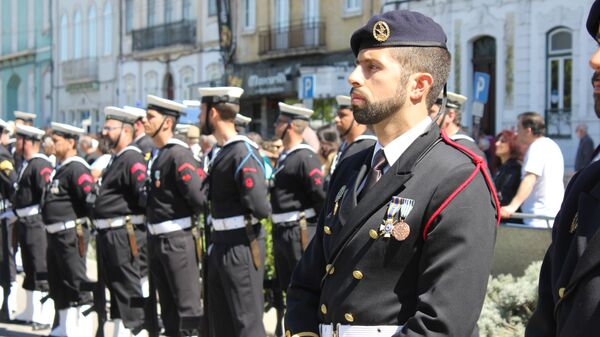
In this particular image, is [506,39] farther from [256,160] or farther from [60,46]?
[60,46]

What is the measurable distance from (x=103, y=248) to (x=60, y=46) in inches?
1530

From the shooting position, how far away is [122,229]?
360 inches

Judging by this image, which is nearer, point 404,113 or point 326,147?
point 404,113

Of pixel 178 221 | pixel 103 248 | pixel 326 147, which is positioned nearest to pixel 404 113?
pixel 178 221

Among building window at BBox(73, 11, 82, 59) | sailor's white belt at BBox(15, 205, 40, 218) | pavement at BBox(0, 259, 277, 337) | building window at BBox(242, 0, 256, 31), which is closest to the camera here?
pavement at BBox(0, 259, 277, 337)

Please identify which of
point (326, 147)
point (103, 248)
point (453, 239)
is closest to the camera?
point (453, 239)

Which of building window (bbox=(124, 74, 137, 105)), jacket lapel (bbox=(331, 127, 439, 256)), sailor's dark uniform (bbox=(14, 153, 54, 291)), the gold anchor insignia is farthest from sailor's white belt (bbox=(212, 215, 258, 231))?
building window (bbox=(124, 74, 137, 105))

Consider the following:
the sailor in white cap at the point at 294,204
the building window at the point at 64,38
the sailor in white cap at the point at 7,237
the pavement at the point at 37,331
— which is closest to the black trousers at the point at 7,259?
the sailor in white cap at the point at 7,237

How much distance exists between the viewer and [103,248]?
920 centimetres

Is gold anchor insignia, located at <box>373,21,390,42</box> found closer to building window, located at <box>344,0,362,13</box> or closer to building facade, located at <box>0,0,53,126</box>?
building window, located at <box>344,0,362,13</box>

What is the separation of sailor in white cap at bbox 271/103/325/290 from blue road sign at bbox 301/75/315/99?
61.2ft

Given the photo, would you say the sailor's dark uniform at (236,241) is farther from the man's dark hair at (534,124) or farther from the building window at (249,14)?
the building window at (249,14)

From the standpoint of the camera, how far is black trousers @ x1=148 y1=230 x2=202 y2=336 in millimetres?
8148

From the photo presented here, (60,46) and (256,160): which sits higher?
(60,46)
